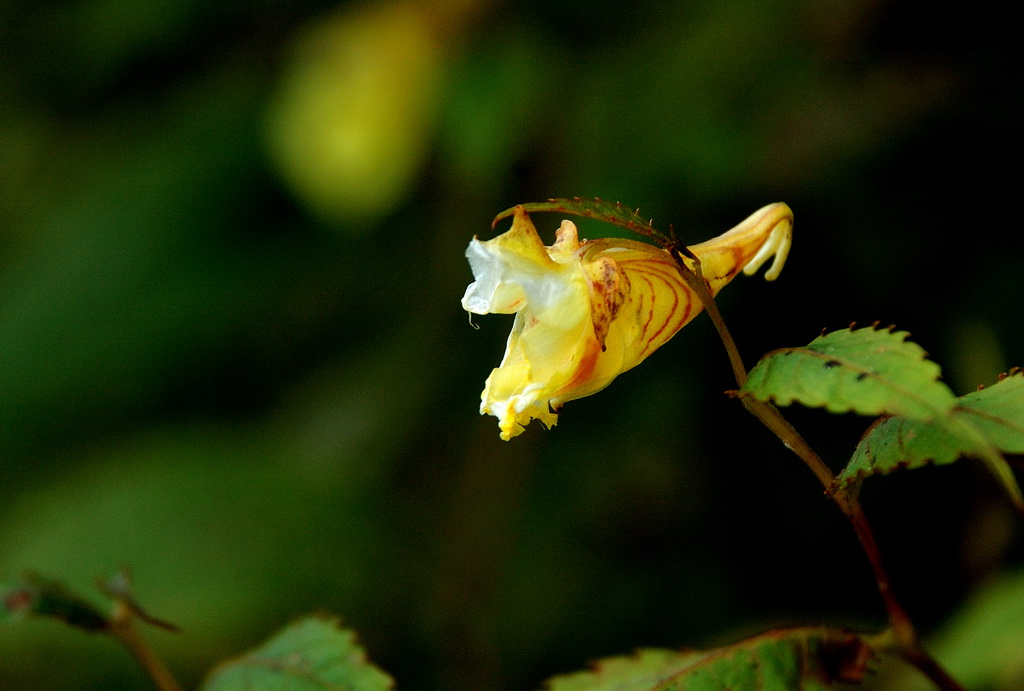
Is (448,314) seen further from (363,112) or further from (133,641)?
(133,641)

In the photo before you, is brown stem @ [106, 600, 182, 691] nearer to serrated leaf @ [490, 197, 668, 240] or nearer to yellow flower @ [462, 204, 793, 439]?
yellow flower @ [462, 204, 793, 439]

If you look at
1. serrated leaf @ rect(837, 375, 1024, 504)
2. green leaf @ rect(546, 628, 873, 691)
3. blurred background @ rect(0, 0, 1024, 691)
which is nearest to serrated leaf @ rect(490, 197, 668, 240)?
serrated leaf @ rect(837, 375, 1024, 504)

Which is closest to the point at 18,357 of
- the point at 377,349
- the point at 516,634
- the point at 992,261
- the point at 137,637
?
the point at 377,349

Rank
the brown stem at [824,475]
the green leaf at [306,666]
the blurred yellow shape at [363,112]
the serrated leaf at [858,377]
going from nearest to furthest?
the serrated leaf at [858,377], the brown stem at [824,475], the green leaf at [306,666], the blurred yellow shape at [363,112]

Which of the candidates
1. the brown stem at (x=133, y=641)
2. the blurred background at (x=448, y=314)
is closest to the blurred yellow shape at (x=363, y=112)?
the blurred background at (x=448, y=314)

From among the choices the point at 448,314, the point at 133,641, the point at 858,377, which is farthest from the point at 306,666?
the point at 448,314

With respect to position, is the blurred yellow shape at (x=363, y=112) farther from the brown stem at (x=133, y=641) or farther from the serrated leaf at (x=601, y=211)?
the serrated leaf at (x=601, y=211)

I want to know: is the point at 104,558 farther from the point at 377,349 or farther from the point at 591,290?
the point at 591,290
